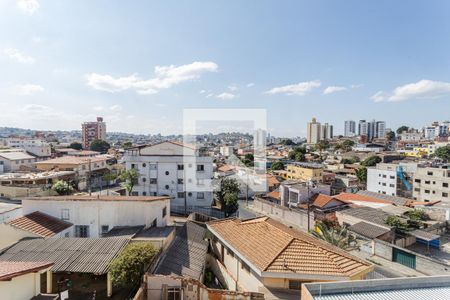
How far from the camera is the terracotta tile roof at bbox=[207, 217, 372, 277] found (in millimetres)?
9945

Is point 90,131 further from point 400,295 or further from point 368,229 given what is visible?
point 400,295

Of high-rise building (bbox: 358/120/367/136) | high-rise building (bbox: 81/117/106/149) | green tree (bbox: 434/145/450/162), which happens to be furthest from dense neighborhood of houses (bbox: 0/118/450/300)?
high-rise building (bbox: 358/120/367/136)

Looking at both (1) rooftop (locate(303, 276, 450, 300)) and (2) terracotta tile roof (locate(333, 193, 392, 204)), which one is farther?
(2) terracotta tile roof (locate(333, 193, 392, 204))

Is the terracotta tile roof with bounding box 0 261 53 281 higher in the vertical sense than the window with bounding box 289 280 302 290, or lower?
higher

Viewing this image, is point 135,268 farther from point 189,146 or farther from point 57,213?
point 189,146

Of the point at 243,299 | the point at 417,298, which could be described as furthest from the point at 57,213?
the point at 417,298

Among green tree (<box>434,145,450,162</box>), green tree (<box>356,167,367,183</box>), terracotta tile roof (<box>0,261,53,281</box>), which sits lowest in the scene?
green tree (<box>356,167,367,183</box>)

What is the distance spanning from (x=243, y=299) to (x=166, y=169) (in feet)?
65.1

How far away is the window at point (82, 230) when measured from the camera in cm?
1502

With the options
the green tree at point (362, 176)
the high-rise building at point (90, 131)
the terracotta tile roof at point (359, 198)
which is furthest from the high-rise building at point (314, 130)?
the terracotta tile roof at point (359, 198)

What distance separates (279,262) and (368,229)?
49.8 feet

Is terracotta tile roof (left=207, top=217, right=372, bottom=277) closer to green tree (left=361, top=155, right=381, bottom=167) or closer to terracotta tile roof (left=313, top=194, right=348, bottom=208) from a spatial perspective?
terracotta tile roof (left=313, top=194, right=348, bottom=208)

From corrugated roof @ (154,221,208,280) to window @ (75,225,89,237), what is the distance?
16.9 feet

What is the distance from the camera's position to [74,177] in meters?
36.1
